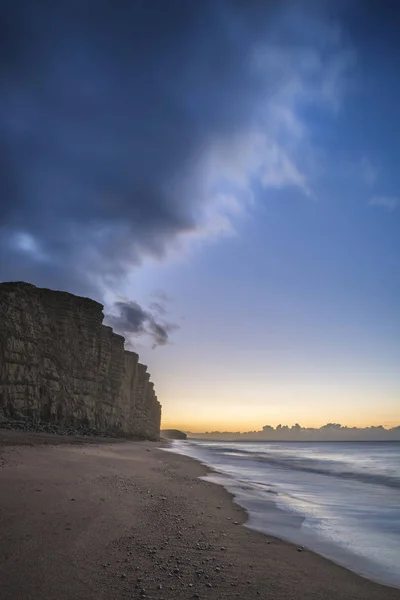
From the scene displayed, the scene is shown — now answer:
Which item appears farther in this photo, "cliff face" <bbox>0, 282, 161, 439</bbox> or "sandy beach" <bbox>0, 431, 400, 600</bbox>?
"cliff face" <bbox>0, 282, 161, 439</bbox>

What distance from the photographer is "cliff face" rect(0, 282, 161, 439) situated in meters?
32.7

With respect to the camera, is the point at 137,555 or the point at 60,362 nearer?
the point at 137,555

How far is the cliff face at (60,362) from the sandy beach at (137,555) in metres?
27.5

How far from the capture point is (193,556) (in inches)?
200

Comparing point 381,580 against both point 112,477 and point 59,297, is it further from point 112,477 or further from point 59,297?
point 59,297

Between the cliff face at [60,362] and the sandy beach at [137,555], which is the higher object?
the cliff face at [60,362]

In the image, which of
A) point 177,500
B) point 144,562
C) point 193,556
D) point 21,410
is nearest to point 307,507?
point 177,500

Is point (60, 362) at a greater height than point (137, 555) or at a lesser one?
greater

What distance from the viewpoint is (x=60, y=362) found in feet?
136

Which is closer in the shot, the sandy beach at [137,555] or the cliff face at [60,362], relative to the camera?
the sandy beach at [137,555]

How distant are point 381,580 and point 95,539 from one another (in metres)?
4.14

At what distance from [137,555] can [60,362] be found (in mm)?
40011

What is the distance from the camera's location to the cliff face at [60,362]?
32.7 metres

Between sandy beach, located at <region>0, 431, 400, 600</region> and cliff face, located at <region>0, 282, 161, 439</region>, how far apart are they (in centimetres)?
2750
